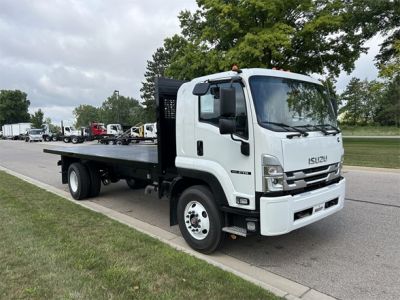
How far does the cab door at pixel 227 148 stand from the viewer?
408 centimetres

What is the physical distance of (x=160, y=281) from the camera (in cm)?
371

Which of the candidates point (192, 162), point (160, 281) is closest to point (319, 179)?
point (192, 162)

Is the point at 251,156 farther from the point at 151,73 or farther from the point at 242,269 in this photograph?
the point at 151,73

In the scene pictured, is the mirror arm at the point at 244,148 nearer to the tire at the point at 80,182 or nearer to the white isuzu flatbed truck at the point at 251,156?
the white isuzu flatbed truck at the point at 251,156

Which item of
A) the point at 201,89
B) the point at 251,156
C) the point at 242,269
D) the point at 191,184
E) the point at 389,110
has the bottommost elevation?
the point at 242,269

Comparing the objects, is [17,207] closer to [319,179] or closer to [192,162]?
[192,162]

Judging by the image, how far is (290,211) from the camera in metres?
3.96

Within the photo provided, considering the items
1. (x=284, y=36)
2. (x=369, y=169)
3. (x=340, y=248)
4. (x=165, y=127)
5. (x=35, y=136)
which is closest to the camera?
(x=340, y=248)

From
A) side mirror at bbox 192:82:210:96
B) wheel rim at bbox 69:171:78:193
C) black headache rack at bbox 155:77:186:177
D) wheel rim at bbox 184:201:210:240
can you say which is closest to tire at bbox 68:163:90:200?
wheel rim at bbox 69:171:78:193

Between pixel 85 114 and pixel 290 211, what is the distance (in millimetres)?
127018

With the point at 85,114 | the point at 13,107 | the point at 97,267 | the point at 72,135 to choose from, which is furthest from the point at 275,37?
the point at 85,114

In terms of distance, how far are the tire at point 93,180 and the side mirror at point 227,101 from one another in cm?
521

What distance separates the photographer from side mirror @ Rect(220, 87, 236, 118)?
3.90m

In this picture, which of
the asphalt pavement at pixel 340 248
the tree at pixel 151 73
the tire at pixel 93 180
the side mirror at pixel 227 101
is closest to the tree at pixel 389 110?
the tree at pixel 151 73
